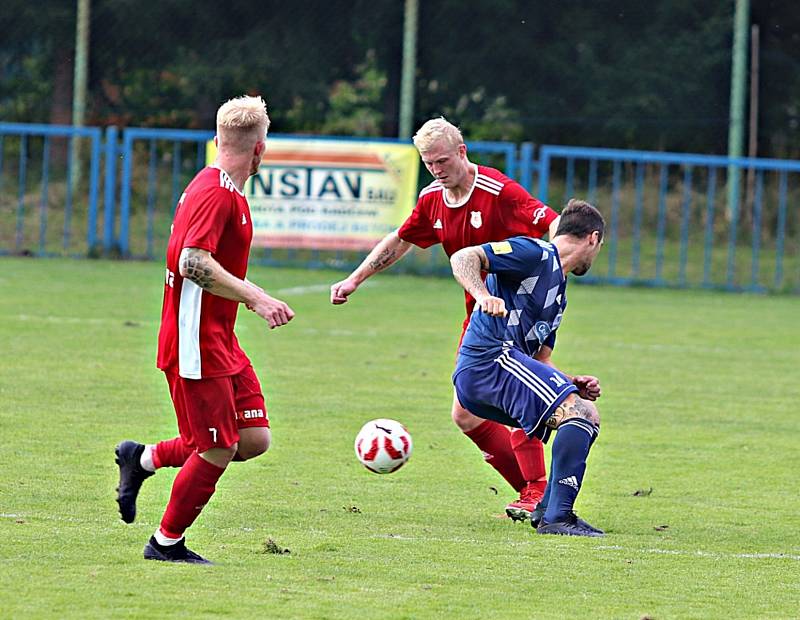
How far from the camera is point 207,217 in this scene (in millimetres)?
5270

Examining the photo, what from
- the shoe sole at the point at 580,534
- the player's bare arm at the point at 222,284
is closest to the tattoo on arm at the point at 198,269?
the player's bare arm at the point at 222,284

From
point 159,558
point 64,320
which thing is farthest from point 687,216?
point 159,558

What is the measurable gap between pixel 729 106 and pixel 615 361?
11.5 meters

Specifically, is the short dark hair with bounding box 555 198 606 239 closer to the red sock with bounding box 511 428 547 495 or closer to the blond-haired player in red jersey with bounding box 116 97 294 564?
the red sock with bounding box 511 428 547 495

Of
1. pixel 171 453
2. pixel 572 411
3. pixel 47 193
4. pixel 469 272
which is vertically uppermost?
pixel 47 193

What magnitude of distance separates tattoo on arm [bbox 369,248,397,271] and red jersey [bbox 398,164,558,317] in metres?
0.31

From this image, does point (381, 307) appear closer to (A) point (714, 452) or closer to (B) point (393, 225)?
(B) point (393, 225)

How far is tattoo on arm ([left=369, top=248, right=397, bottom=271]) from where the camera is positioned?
24.1ft

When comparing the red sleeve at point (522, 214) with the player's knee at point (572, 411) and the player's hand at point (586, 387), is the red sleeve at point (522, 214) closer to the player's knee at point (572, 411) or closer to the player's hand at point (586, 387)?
the player's hand at point (586, 387)

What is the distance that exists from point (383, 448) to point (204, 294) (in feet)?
4.65

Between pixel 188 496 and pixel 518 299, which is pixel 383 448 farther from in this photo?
pixel 188 496

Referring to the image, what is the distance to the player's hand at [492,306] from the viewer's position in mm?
5945

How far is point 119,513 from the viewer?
6426mm

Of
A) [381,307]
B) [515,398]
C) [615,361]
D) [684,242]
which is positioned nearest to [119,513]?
[515,398]
